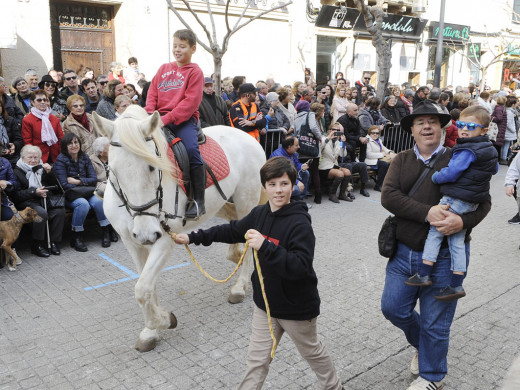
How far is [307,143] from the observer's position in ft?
29.9

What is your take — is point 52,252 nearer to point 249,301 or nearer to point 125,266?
point 125,266

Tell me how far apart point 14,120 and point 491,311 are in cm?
680

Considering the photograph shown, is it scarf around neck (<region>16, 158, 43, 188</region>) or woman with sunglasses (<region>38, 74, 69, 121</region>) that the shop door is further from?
scarf around neck (<region>16, 158, 43, 188</region>)

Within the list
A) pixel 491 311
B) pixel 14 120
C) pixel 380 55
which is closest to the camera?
pixel 491 311

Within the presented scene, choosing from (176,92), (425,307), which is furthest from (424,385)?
(176,92)

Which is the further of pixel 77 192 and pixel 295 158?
pixel 295 158

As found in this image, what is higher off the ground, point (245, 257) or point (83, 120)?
point (83, 120)

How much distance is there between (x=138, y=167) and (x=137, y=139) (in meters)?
0.21

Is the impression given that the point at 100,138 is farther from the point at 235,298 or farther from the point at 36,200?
the point at 235,298

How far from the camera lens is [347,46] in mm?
23984

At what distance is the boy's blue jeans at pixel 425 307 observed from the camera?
3217 millimetres

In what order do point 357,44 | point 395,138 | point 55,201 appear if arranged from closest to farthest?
point 55,201 → point 395,138 → point 357,44

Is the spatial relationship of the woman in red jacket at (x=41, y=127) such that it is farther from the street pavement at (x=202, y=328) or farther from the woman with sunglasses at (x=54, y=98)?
the street pavement at (x=202, y=328)

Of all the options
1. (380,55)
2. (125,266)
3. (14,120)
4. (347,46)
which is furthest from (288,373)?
(347,46)
